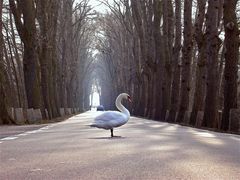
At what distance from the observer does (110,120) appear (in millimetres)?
14188

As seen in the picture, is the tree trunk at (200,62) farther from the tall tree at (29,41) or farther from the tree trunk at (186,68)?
the tall tree at (29,41)

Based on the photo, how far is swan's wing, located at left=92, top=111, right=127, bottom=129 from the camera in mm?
14156

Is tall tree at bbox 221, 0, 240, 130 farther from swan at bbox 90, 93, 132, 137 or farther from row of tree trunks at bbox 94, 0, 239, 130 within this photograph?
swan at bbox 90, 93, 132, 137

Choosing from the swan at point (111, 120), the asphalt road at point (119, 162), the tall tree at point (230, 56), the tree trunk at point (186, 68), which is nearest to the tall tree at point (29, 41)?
the tree trunk at point (186, 68)

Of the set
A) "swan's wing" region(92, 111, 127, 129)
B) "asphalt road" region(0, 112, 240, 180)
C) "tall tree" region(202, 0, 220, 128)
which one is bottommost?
"asphalt road" region(0, 112, 240, 180)

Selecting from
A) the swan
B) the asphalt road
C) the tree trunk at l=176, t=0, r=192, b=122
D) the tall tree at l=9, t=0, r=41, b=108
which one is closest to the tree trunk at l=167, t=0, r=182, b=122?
the tree trunk at l=176, t=0, r=192, b=122

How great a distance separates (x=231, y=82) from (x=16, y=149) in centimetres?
1178

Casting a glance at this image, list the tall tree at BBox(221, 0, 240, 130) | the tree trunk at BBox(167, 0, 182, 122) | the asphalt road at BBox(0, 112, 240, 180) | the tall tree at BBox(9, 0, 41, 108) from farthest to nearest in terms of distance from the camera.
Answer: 1. the tree trunk at BBox(167, 0, 182, 122)
2. the tall tree at BBox(9, 0, 41, 108)
3. the tall tree at BBox(221, 0, 240, 130)
4. the asphalt road at BBox(0, 112, 240, 180)

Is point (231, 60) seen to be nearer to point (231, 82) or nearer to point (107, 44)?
point (231, 82)

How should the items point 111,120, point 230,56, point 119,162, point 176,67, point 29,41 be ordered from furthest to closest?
point 176,67 < point 29,41 < point 230,56 < point 111,120 < point 119,162

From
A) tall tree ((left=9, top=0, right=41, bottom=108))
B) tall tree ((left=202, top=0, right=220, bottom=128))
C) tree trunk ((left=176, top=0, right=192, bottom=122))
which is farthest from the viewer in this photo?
tall tree ((left=9, top=0, right=41, bottom=108))

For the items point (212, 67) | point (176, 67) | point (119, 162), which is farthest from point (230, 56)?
point (176, 67)

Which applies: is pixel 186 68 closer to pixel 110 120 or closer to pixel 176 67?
pixel 176 67

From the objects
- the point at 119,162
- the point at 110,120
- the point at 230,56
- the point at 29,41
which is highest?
the point at 29,41
